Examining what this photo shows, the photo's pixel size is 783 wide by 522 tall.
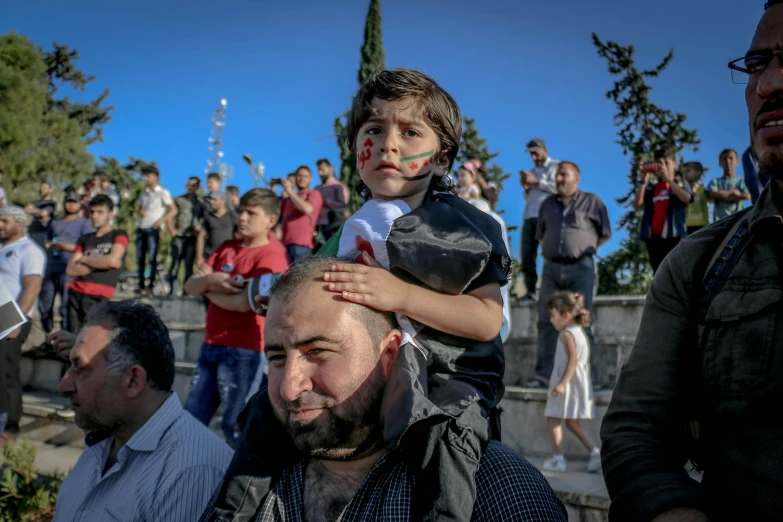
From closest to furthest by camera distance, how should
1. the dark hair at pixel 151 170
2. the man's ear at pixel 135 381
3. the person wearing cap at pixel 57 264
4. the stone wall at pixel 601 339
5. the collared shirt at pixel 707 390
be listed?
the collared shirt at pixel 707 390 < the man's ear at pixel 135 381 < the stone wall at pixel 601 339 < the person wearing cap at pixel 57 264 < the dark hair at pixel 151 170

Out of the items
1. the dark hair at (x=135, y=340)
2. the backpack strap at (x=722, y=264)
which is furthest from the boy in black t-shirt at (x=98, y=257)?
the backpack strap at (x=722, y=264)

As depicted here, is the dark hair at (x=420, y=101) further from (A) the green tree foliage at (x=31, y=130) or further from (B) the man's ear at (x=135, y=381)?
(A) the green tree foliage at (x=31, y=130)

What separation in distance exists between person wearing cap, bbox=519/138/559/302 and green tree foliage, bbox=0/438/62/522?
5.53 meters

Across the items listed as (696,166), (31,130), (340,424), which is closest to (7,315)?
(340,424)

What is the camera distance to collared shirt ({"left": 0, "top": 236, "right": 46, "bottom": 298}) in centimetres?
590

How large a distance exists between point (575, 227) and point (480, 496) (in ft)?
17.0

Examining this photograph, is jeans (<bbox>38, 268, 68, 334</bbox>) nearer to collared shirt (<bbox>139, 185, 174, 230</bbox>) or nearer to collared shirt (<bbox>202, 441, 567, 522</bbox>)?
collared shirt (<bbox>139, 185, 174, 230</bbox>)

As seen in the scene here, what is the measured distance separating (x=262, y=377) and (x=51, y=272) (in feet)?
20.0

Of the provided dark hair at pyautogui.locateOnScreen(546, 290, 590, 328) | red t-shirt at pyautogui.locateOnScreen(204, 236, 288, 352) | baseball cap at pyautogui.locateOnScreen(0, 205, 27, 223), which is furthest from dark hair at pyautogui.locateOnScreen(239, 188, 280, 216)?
baseball cap at pyautogui.locateOnScreen(0, 205, 27, 223)

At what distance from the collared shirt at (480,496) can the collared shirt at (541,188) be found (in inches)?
234

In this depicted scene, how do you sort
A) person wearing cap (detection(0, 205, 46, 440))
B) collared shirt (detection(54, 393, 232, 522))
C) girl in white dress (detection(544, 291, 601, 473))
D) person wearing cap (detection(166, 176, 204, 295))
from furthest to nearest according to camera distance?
1. person wearing cap (detection(166, 176, 204, 295))
2. person wearing cap (detection(0, 205, 46, 440))
3. girl in white dress (detection(544, 291, 601, 473))
4. collared shirt (detection(54, 393, 232, 522))

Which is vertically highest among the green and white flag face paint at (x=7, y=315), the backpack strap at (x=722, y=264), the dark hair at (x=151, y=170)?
the dark hair at (x=151, y=170)

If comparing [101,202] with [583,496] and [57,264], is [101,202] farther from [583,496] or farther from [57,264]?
[583,496]

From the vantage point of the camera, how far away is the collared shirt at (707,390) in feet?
4.04
